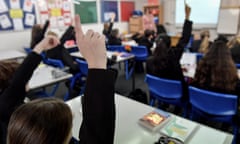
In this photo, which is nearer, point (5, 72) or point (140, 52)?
point (5, 72)

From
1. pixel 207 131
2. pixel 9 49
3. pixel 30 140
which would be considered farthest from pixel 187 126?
pixel 9 49

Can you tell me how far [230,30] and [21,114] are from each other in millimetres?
6499

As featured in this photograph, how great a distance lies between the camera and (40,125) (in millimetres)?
603

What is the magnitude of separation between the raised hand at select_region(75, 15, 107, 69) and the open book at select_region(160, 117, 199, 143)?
772 mm

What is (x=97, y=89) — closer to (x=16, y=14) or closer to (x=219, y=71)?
(x=219, y=71)

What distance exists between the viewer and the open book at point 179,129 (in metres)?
1.09

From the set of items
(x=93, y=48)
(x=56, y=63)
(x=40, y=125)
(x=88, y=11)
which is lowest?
(x=56, y=63)

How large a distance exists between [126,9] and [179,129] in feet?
22.1

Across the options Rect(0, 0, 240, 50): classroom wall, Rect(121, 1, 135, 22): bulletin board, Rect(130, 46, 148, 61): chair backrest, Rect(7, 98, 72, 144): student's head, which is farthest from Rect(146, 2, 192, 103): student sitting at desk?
Rect(121, 1, 135, 22): bulletin board

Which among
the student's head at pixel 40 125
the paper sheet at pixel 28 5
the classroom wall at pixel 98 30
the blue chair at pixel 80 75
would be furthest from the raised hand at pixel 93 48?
the paper sheet at pixel 28 5

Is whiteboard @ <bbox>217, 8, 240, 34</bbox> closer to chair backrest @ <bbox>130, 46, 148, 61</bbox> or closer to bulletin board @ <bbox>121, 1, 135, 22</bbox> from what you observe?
bulletin board @ <bbox>121, 1, 135, 22</bbox>

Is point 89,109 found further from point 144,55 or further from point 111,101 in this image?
point 144,55

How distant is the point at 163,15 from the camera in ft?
23.6

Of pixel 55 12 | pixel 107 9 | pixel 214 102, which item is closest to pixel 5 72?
pixel 214 102
